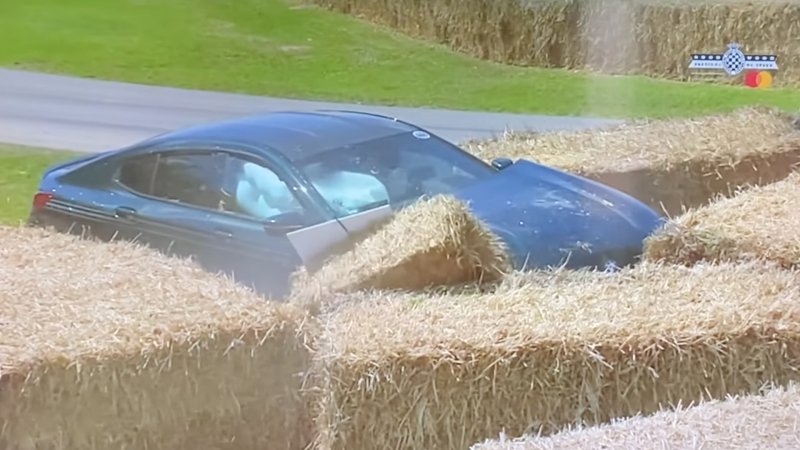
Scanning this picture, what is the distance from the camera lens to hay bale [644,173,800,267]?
222cm

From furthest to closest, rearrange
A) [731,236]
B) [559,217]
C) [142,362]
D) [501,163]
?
1. [501,163]
2. [559,217]
3. [731,236]
4. [142,362]

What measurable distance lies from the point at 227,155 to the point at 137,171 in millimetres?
239

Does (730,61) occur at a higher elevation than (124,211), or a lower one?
higher

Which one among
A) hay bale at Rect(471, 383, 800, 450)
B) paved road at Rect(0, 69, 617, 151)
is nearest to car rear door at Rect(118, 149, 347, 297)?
paved road at Rect(0, 69, 617, 151)

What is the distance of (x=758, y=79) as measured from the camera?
3104 mm

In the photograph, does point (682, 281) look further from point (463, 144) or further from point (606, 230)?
point (463, 144)

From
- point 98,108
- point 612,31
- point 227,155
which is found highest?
point 612,31

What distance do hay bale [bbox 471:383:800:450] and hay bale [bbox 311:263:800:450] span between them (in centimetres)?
31

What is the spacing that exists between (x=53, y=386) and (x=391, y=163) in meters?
1.14

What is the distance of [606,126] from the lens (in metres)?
3.15

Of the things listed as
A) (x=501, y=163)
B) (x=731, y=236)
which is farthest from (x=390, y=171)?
(x=731, y=236)

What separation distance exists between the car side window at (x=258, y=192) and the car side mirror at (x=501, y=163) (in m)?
0.64
